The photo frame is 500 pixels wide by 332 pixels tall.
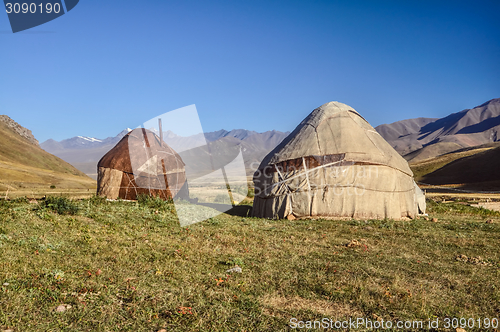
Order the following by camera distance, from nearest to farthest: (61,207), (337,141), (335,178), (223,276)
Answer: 1. (223,276)
2. (61,207)
3. (335,178)
4. (337,141)

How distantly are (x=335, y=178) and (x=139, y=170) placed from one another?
10702 mm

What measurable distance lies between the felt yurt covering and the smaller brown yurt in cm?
706

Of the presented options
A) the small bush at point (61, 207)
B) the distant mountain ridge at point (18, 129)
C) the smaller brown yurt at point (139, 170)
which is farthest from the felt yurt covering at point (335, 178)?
the distant mountain ridge at point (18, 129)

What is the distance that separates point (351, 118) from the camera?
14648 mm

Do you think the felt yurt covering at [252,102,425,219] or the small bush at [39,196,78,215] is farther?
the felt yurt covering at [252,102,425,219]

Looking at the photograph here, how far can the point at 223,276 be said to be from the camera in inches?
220

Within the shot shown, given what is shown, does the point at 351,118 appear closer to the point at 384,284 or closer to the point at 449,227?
the point at 449,227

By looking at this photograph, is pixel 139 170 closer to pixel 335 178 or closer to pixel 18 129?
pixel 335 178

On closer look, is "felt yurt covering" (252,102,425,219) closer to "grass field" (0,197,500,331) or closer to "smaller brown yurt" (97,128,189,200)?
"grass field" (0,197,500,331)

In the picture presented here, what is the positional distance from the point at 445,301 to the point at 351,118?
10707 millimetres

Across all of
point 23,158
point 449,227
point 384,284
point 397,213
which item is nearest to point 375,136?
point 397,213

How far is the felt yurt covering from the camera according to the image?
12.8 meters

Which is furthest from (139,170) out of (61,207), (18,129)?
(18,129)

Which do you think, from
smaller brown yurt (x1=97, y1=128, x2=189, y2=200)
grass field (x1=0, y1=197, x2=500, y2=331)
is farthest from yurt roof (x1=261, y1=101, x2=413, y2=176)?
smaller brown yurt (x1=97, y1=128, x2=189, y2=200)
